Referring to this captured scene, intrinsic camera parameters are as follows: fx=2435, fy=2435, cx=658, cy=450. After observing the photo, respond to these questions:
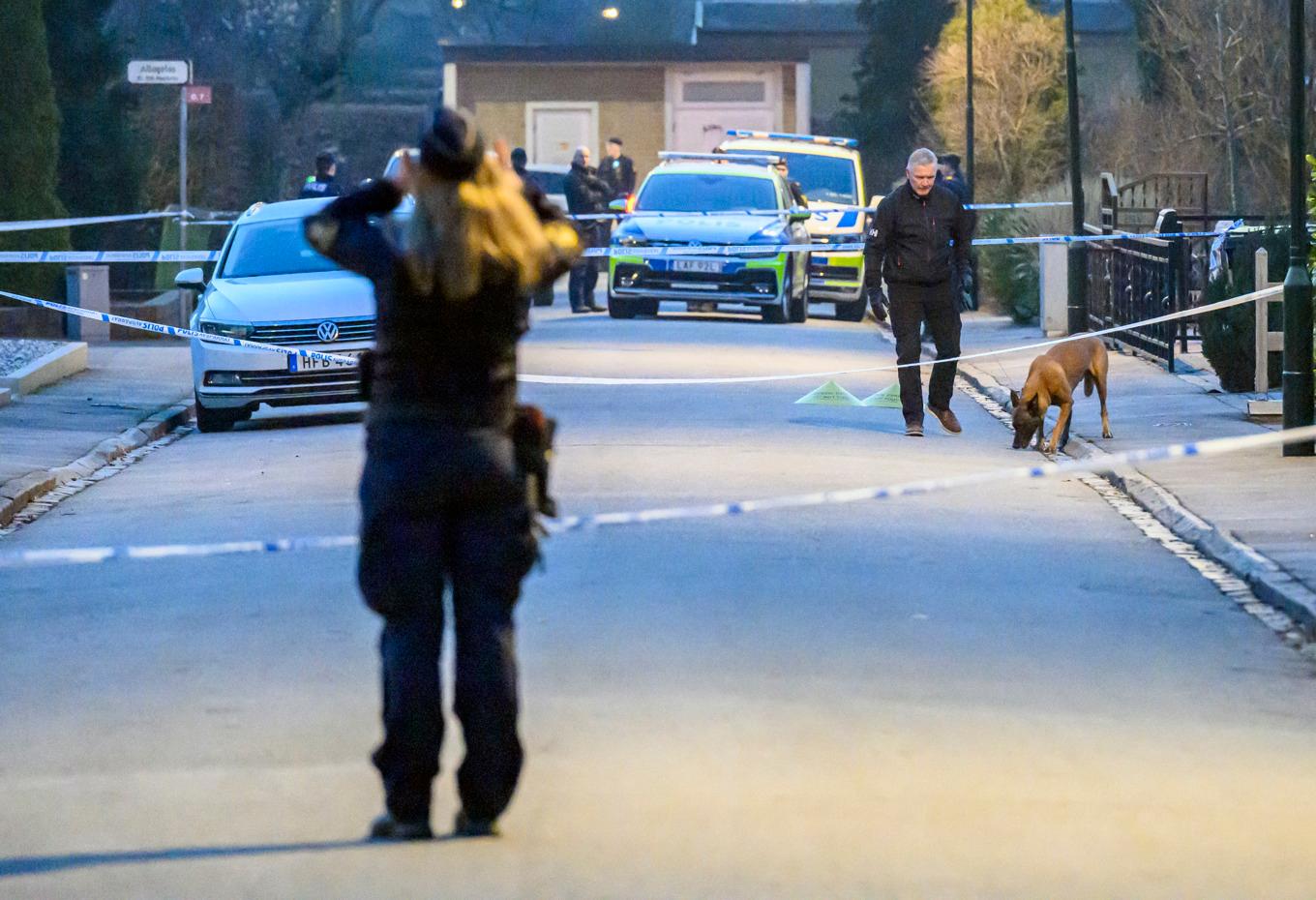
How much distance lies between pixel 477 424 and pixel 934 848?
1.57m

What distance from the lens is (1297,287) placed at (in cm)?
1479

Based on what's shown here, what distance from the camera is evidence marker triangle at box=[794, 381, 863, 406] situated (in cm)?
1878

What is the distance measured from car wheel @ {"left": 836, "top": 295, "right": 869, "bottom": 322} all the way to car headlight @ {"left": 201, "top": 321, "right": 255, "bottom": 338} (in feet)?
49.6

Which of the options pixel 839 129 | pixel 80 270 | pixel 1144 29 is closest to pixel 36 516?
pixel 80 270

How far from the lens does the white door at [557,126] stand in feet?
192

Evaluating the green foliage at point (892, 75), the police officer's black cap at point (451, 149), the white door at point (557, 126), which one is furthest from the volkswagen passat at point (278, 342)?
the white door at point (557, 126)

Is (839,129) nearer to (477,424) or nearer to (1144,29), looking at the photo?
(1144,29)

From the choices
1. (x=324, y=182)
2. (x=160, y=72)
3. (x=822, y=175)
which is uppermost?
(x=160, y=72)

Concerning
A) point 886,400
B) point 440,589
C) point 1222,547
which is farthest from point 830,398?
point 440,589

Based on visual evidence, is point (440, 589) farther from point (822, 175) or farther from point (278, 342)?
point (822, 175)

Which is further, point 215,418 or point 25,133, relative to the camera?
point 25,133

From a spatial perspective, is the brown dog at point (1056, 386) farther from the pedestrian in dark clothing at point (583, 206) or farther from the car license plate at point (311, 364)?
the pedestrian in dark clothing at point (583, 206)

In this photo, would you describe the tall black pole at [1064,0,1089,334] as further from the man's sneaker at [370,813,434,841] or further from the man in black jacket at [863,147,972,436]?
the man's sneaker at [370,813,434,841]

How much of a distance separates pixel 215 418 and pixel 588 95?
4145 centimetres
